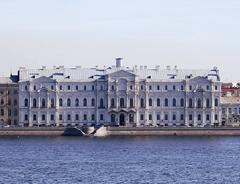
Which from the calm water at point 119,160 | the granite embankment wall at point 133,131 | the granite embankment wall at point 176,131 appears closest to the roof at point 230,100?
the granite embankment wall at point 176,131

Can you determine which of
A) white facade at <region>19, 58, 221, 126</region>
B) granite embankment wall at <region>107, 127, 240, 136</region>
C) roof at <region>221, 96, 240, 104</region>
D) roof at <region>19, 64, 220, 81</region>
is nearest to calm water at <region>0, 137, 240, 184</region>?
granite embankment wall at <region>107, 127, 240, 136</region>

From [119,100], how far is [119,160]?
48458 mm

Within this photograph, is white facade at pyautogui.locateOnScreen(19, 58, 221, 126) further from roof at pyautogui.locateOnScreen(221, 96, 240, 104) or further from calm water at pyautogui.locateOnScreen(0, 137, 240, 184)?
calm water at pyautogui.locateOnScreen(0, 137, 240, 184)

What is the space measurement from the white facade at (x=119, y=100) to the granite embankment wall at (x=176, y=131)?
6945mm

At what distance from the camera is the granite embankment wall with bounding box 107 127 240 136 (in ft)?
398

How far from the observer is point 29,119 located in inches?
5064

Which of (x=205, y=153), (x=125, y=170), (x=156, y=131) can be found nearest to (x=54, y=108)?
(x=156, y=131)

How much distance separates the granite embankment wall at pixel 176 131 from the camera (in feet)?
398

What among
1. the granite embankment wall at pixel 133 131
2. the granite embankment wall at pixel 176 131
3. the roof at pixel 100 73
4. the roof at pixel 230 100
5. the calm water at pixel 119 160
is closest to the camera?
the calm water at pixel 119 160

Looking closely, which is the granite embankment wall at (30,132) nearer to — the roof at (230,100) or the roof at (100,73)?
the roof at (100,73)

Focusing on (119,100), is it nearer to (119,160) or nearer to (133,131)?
(133,131)

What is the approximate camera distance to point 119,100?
130m

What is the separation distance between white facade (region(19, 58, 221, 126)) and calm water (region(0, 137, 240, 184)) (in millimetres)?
15870

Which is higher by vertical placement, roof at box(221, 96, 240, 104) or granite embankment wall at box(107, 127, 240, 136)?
roof at box(221, 96, 240, 104)
